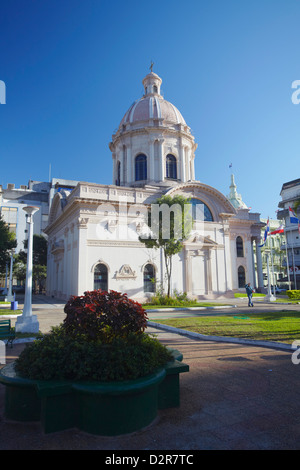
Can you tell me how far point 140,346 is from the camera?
189 inches

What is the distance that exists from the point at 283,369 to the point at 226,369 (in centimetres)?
127

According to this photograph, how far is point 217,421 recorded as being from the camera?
4.14 meters

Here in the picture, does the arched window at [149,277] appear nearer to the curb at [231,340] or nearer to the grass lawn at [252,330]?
the grass lawn at [252,330]

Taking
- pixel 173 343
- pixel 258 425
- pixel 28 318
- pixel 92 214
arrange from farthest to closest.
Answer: pixel 92 214, pixel 28 318, pixel 173 343, pixel 258 425

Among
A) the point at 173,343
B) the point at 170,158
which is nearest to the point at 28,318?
the point at 173,343

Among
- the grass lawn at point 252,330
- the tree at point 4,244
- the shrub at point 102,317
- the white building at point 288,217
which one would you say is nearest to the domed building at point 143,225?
the tree at point 4,244

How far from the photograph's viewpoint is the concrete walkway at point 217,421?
3.57m

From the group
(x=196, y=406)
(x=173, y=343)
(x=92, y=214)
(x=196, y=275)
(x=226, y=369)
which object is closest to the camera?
(x=196, y=406)

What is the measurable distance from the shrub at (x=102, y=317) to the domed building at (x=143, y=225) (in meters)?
19.8

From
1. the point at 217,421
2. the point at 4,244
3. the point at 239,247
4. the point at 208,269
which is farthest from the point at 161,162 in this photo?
the point at 217,421

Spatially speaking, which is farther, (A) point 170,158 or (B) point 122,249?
(A) point 170,158

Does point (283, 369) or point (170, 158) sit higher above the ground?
point (170, 158)

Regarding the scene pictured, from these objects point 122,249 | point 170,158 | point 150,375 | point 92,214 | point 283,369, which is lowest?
point 283,369

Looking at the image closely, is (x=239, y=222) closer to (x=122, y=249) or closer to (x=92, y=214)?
(x=122, y=249)
